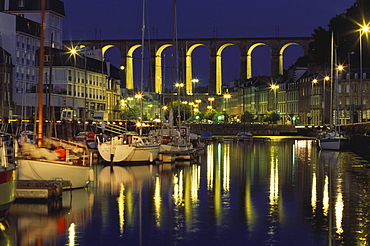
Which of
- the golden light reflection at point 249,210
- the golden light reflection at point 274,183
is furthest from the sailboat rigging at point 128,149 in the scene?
the golden light reflection at point 249,210

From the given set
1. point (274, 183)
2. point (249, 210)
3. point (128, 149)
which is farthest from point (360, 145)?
point (249, 210)

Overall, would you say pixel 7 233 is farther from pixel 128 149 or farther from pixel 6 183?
pixel 128 149

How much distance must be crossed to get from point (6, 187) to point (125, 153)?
22.1 m

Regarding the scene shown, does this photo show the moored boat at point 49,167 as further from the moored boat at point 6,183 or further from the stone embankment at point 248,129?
the stone embankment at point 248,129

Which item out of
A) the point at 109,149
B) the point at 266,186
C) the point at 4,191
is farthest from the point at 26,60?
the point at 4,191

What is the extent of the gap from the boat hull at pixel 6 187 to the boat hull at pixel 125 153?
21.2 m

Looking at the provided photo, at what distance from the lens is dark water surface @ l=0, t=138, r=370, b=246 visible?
62.2ft

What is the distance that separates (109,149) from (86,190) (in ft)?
46.2

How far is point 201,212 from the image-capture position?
23.2 meters

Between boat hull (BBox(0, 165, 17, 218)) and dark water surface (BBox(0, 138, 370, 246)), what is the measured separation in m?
0.60

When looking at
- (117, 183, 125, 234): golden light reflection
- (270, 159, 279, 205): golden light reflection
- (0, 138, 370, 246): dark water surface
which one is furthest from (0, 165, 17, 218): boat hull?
(270, 159, 279, 205): golden light reflection

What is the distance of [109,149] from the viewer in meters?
42.5

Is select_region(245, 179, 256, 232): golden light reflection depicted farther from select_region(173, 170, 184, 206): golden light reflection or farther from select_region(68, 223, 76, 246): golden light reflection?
select_region(68, 223, 76, 246): golden light reflection

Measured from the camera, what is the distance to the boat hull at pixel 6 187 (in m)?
19.6
